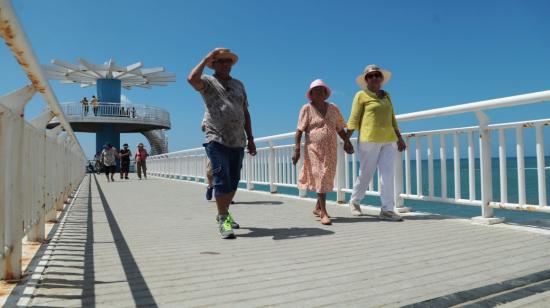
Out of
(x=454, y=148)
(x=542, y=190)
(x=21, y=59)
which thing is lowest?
Result: (x=542, y=190)

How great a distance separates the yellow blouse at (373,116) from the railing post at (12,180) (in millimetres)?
3308

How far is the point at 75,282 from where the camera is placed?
94.0 inches

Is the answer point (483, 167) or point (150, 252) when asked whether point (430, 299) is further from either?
point (483, 167)

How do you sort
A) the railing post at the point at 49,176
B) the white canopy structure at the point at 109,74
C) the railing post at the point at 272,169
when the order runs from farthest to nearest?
the white canopy structure at the point at 109,74
the railing post at the point at 272,169
the railing post at the point at 49,176

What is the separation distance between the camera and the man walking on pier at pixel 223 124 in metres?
3.84

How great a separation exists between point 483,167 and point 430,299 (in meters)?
2.68

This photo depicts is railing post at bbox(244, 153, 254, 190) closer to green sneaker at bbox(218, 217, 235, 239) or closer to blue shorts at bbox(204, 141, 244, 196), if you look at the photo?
blue shorts at bbox(204, 141, 244, 196)

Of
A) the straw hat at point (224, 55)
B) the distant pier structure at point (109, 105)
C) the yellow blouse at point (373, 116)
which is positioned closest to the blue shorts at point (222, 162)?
the straw hat at point (224, 55)

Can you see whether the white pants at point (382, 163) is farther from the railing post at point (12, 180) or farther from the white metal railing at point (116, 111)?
the white metal railing at point (116, 111)

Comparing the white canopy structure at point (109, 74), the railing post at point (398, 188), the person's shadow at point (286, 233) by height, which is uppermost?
the white canopy structure at point (109, 74)

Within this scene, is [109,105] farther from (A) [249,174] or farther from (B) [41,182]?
(B) [41,182]

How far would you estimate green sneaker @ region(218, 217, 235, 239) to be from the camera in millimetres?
3711

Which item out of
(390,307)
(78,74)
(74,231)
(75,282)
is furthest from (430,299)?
(78,74)

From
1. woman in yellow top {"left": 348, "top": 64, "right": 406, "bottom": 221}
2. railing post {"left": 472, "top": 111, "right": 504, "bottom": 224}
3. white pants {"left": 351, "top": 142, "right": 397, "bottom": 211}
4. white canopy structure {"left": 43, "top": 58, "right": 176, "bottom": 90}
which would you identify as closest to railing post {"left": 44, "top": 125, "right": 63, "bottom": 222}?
woman in yellow top {"left": 348, "top": 64, "right": 406, "bottom": 221}
